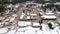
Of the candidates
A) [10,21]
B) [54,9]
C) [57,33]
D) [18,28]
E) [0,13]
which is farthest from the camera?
[54,9]

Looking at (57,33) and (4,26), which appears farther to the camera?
(4,26)

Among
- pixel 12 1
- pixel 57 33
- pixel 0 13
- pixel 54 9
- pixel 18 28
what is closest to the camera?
pixel 57 33

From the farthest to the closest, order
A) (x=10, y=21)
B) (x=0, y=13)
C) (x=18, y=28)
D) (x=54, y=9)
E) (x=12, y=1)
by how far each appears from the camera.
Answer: (x=12, y=1) → (x=54, y=9) → (x=0, y=13) → (x=10, y=21) → (x=18, y=28)

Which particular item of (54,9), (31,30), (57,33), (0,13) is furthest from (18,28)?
(54,9)

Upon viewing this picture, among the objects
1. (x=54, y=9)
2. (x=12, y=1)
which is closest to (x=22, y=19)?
(x=54, y=9)

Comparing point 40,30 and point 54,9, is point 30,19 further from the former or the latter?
point 54,9

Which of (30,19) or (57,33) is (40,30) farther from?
(30,19)

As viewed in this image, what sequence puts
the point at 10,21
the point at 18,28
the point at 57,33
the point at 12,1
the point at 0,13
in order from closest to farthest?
the point at 57,33 → the point at 18,28 → the point at 10,21 → the point at 0,13 → the point at 12,1

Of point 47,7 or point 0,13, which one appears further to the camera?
point 47,7
